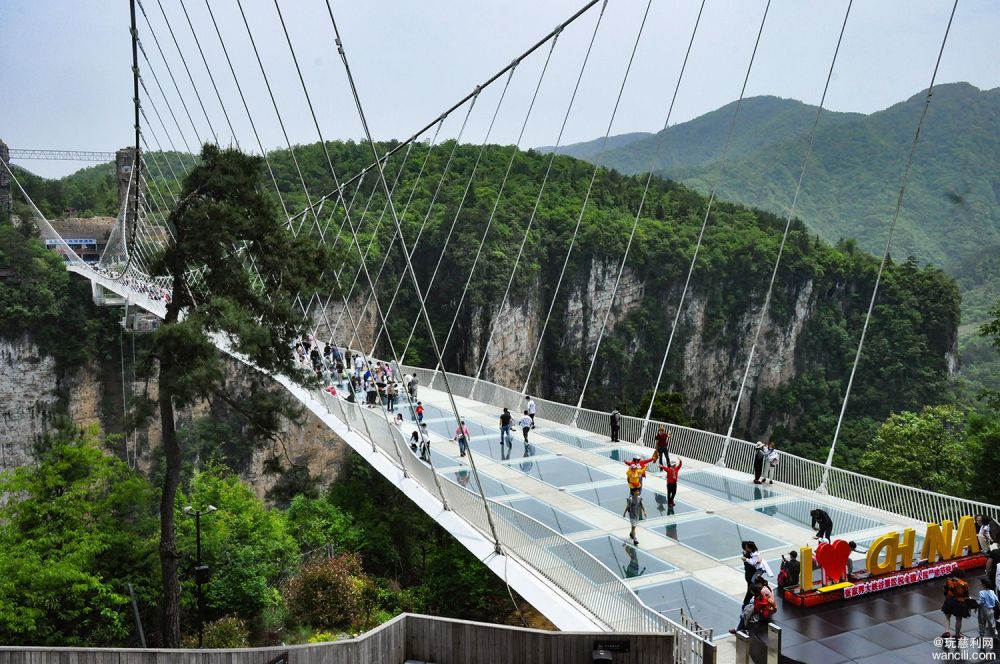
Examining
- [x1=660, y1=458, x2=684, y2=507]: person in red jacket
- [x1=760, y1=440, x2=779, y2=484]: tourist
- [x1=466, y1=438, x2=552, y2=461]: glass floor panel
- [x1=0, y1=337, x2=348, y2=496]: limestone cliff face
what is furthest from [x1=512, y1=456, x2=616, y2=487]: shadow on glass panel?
[x1=0, y1=337, x2=348, y2=496]: limestone cliff face

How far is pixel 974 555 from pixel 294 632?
15268 millimetres

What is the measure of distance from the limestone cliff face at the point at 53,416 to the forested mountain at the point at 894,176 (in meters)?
53.8

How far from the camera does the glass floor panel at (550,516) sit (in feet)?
43.8

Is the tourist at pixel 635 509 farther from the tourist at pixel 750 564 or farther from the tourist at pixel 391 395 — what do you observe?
the tourist at pixel 391 395

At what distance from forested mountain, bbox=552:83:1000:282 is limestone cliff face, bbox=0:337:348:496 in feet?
176

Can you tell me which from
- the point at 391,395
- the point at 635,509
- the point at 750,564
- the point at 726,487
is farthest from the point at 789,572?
the point at 391,395

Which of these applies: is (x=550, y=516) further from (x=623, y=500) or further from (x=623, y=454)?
(x=623, y=454)

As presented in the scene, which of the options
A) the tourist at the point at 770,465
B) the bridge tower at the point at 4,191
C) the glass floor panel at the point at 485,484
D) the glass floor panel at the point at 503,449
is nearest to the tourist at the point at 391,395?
the glass floor panel at the point at 503,449

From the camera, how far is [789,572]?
10.5m

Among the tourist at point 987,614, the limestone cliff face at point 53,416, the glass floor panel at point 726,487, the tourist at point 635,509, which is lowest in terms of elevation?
the limestone cliff face at point 53,416

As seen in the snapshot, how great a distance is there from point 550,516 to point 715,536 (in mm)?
2549

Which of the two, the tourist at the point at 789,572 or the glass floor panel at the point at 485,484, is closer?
the tourist at the point at 789,572

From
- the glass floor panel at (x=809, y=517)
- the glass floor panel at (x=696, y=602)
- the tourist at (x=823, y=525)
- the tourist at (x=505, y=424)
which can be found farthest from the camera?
the tourist at (x=505, y=424)

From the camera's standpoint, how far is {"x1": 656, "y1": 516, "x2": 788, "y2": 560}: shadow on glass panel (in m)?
12.4
